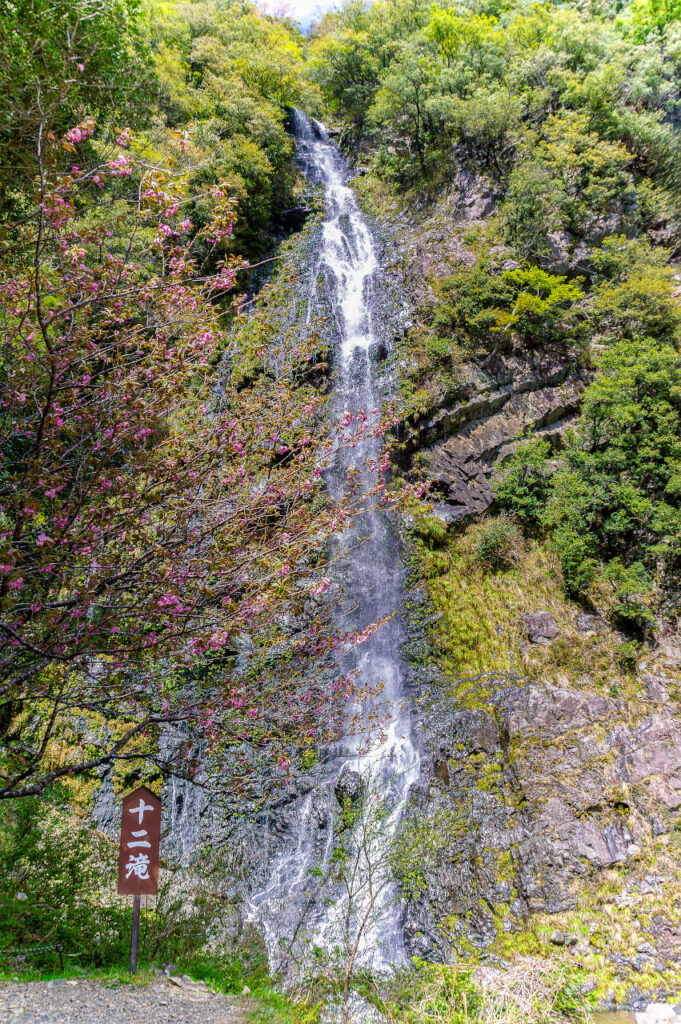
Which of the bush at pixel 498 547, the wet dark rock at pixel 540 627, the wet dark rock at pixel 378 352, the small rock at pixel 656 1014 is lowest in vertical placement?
the small rock at pixel 656 1014

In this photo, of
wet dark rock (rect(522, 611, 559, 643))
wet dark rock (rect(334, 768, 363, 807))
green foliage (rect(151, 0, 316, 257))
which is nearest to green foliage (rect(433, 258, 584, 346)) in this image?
wet dark rock (rect(522, 611, 559, 643))

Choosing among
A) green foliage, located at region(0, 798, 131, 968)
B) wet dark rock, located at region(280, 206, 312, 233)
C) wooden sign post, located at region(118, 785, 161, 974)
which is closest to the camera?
wooden sign post, located at region(118, 785, 161, 974)

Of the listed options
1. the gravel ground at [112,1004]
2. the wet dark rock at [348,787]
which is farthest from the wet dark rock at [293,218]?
the gravel ground at [112,1004]

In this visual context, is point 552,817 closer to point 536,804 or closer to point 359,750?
point 536,804

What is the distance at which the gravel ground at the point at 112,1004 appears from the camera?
3877mm

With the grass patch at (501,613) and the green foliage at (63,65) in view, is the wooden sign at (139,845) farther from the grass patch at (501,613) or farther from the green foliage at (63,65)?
the green foliage at (63,65)

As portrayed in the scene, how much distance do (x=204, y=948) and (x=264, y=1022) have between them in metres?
1.81

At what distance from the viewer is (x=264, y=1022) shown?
14.8 feet

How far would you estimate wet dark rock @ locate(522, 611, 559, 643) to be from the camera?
9.46 metres

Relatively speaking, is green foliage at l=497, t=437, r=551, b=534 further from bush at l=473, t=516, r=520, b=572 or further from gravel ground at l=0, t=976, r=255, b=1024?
gravel ground at l=0, t=976, r=255, b=1024

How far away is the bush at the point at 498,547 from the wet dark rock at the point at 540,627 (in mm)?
1398

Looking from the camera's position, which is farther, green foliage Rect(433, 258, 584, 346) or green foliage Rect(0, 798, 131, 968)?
green foliage Rect(433, 258, 584, 346)

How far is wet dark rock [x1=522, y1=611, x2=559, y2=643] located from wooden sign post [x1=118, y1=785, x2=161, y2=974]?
6.75 metres

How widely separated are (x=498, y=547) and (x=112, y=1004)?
29.5 feet
